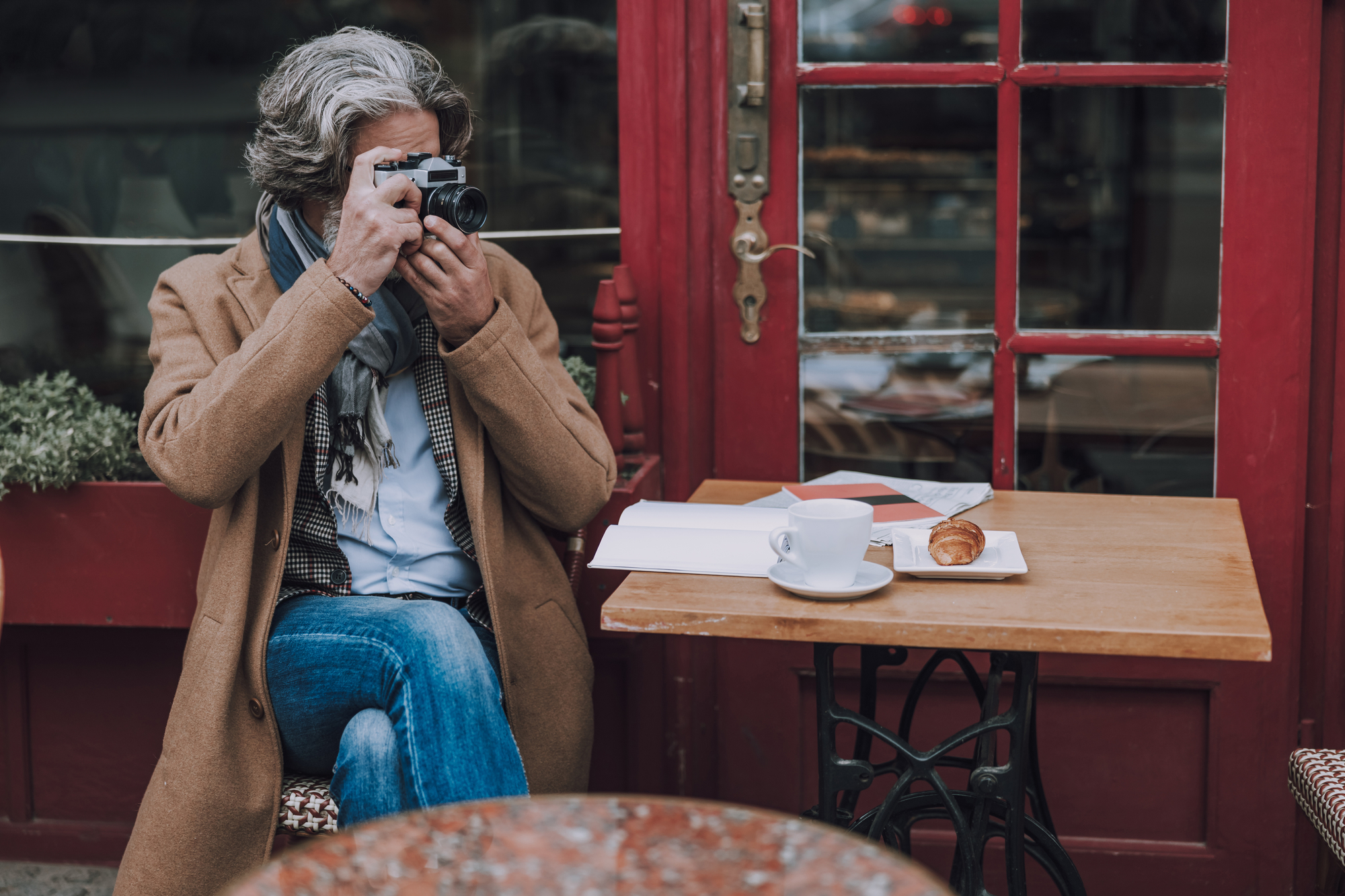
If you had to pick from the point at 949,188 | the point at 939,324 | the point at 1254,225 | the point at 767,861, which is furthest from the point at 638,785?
the point at 767,861

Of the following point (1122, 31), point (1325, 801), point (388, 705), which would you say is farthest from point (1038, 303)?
point (388, 705)

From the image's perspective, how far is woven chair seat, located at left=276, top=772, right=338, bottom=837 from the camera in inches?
59.5

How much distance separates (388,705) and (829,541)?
1.87 ft

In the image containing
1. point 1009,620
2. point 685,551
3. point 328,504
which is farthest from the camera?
point 328,504

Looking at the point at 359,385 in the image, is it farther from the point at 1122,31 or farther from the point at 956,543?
the point at 1122,31

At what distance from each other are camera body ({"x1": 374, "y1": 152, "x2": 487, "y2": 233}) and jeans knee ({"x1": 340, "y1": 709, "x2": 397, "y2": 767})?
2.01 ft

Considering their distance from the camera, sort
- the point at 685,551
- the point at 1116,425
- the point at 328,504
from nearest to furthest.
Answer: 1. the point at 685,551
2. the point at 328,504
3. the point at 1116,425

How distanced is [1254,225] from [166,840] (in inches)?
69.3

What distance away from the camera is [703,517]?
60.5 inches

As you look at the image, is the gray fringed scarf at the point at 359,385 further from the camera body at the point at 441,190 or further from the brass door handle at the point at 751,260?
the brass door handle at the point at 751,260

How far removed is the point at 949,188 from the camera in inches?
79.2

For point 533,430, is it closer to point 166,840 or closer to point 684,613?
point 684,613

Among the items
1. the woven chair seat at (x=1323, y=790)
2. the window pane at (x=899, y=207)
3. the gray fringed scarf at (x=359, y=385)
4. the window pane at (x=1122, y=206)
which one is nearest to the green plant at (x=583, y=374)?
the window pane at (x=899, y=207)

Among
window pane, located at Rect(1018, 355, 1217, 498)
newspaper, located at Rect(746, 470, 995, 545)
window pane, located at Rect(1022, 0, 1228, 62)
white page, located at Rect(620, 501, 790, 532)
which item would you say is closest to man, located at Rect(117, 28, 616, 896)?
white page, located at Rect(620, 501, 790, 532)
